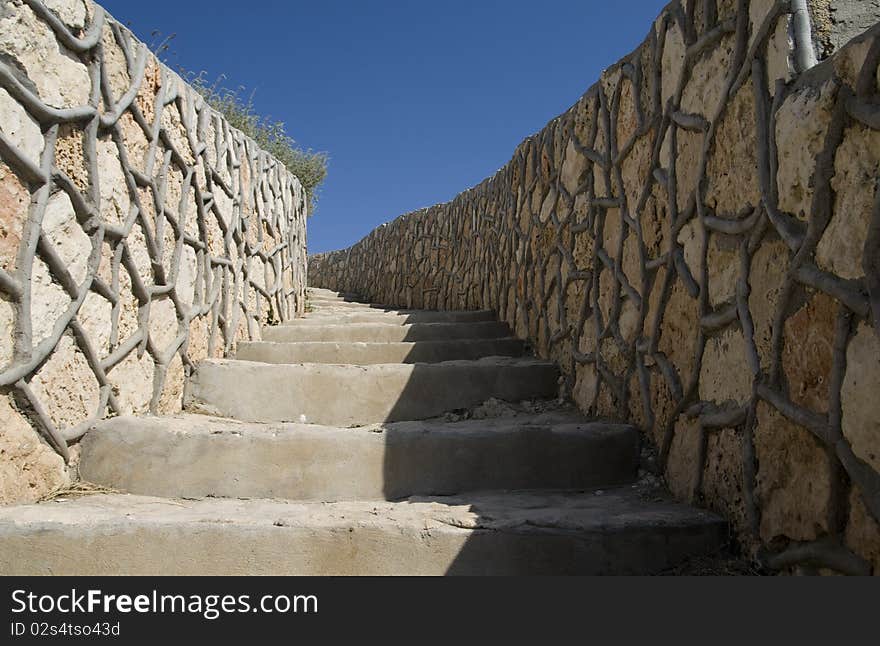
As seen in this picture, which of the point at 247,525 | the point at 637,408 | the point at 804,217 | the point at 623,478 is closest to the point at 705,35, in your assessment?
the point at 804,217

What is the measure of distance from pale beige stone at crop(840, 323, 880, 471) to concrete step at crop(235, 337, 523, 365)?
8.76 feet

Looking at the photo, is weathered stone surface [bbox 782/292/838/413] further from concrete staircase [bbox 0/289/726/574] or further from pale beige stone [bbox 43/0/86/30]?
pale beige stone [bbox 43/0/86/30]

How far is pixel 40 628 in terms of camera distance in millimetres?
1483

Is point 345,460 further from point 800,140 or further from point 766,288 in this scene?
point 800,140

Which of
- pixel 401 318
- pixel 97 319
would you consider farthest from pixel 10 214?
pixel 401 318

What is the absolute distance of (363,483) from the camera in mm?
2434

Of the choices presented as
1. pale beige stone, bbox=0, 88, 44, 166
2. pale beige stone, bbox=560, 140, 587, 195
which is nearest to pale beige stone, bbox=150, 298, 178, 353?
pale beige stone, bbox=0, 88, 44, 166

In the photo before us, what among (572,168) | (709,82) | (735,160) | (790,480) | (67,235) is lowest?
(790,480)

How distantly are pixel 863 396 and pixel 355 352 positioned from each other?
292 cm

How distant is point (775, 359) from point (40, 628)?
1.99 meters

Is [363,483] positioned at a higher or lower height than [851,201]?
lower

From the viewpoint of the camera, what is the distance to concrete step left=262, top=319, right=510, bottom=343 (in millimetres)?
4430

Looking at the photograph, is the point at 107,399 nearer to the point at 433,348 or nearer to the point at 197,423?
the point at 197,423

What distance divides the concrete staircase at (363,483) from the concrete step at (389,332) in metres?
0.46
